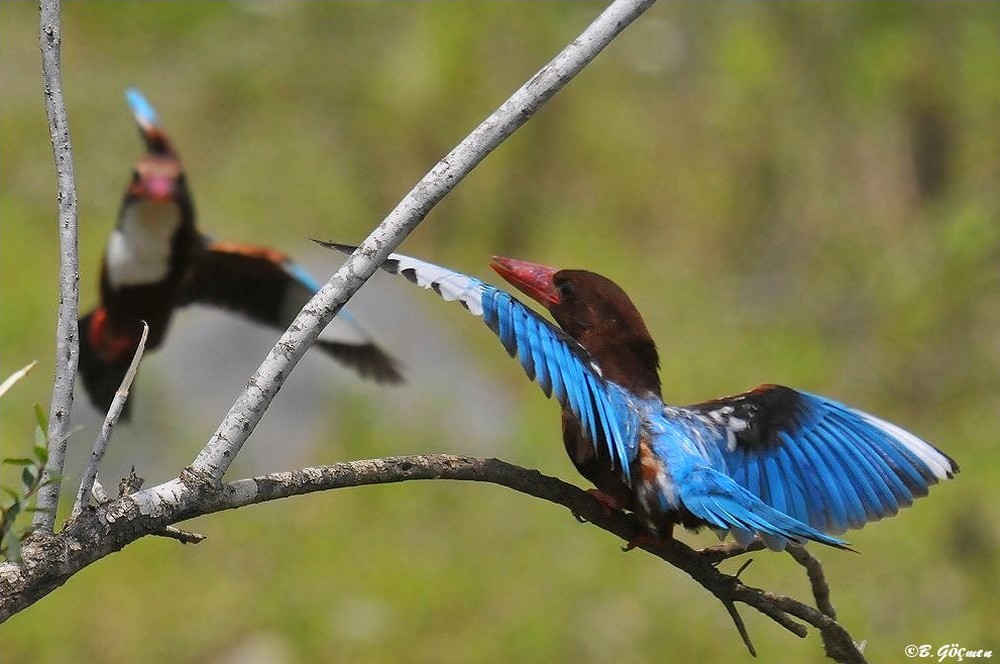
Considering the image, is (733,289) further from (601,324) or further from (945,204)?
(601,324)

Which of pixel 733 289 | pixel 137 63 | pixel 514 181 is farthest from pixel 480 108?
pixel 137 63

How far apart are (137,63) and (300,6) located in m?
0.75

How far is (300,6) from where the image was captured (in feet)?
19.5

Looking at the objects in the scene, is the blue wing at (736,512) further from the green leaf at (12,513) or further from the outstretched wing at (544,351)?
the green leaf at (12,513)

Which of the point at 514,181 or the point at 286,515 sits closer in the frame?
the point at 286,515

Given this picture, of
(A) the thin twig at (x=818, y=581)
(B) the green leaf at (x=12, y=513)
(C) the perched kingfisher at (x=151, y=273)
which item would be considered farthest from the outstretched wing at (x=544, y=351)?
(C) the perched kingfisher at (x=151, y=273)

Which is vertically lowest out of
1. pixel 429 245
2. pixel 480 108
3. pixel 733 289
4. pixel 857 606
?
pixel 857 606

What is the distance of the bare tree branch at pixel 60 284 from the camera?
1.08 m

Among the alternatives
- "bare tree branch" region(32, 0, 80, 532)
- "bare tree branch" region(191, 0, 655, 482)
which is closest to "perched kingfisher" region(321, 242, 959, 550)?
"bare tree branch" region(191, 0, 655, 482)

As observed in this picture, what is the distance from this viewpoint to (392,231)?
3.90ft

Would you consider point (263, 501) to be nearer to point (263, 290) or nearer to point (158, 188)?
point (158, 188)

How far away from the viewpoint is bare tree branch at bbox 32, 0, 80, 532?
108cm

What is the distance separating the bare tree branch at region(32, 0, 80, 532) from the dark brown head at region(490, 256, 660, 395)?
0.80 metres

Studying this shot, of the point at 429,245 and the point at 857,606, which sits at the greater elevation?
the point at 429,245
